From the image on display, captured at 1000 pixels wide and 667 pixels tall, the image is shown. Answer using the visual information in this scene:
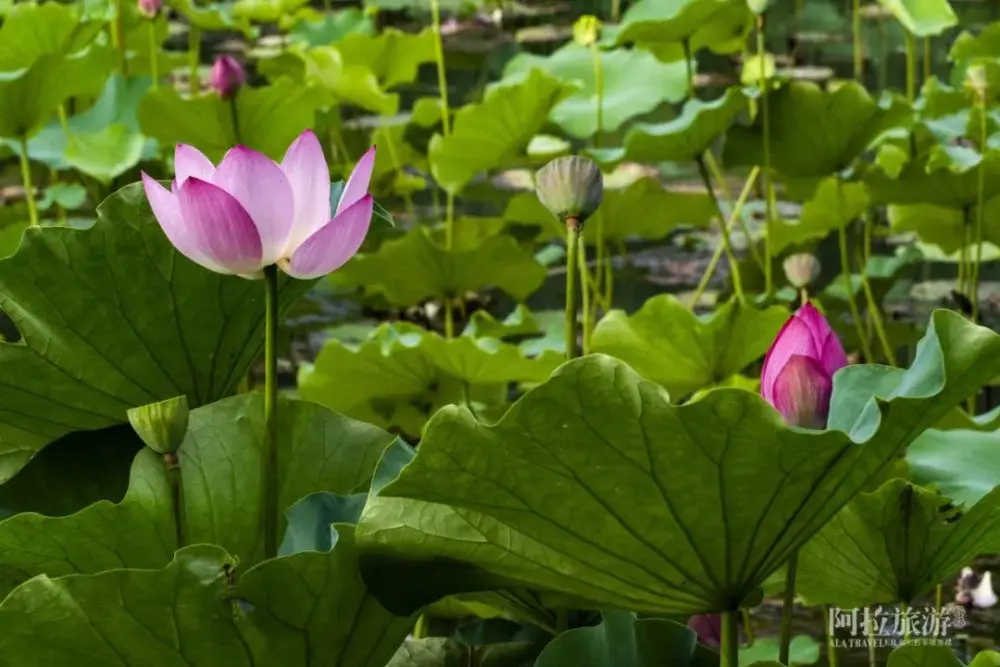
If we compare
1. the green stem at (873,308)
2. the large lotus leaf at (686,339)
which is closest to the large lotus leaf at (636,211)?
the green stem at (873,308)

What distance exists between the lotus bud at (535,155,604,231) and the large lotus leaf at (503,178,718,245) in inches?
48.4

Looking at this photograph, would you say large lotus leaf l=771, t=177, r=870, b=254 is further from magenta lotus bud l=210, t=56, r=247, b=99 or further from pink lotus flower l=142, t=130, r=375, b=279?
pink lotus flower l=142, t=130, r=375, b=279

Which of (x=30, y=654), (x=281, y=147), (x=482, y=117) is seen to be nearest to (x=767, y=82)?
(x=482, y=117)

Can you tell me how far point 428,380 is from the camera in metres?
1.50

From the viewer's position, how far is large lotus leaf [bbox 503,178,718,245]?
6.66 ft

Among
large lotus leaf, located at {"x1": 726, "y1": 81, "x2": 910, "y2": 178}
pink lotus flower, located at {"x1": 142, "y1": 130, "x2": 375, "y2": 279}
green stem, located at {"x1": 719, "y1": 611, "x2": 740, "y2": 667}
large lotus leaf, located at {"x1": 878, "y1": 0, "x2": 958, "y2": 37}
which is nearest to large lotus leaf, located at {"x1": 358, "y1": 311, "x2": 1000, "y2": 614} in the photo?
green stem, located at {"x1": 719, "y1": 611, "x2": 740, "y2": 667}

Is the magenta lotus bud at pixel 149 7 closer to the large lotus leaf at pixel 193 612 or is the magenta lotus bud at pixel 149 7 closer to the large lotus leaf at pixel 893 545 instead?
the large lotus leaf at pixel 893 545

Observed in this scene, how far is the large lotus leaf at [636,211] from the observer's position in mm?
2029

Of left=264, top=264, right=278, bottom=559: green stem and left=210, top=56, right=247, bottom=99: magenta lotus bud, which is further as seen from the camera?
left=210, top=56, right=247, bottom=99: magenta lotus bud

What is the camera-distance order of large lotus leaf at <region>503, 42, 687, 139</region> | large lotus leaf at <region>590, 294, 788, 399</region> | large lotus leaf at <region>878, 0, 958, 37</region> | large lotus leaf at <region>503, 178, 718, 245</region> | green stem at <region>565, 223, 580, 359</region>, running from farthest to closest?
large lotus leaf at <region>503, 178, 718, 245</region>, large lotus leaf at <region>503, 42, 687, 139</region>, large lotus leaf at <region>878, 0, 958, 37</region>, large lotus leaf at <region>590, 294, 788, 399</region>, green stem at <region>565, 223, 580, 359</region>

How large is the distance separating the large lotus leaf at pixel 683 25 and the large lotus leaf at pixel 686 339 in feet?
1.60

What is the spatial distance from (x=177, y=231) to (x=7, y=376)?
202 millimetres

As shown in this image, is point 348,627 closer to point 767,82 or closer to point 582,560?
point 582,560

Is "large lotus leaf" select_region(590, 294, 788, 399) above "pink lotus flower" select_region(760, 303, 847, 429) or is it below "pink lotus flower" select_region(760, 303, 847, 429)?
below
